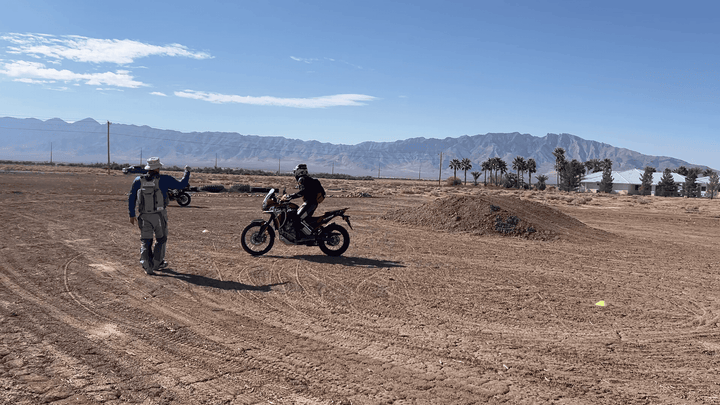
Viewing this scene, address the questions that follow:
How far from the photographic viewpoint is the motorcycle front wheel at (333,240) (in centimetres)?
1107

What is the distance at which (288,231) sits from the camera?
10.8 meters

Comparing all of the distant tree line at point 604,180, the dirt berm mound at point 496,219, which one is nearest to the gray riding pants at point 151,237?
the dirt berm mound at point 496,219

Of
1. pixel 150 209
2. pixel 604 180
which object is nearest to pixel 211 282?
pixel 150 209

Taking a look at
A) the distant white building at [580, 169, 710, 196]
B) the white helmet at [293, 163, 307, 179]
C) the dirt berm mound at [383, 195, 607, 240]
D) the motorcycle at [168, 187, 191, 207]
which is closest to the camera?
the white helmet at [293, 163, 307, 179]

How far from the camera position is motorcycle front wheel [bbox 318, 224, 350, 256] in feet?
36.3

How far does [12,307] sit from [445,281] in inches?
272

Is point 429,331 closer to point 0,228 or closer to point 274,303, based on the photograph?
point 274,303

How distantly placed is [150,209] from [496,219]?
11.4 metres

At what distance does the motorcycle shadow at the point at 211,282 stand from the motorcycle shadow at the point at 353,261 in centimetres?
231

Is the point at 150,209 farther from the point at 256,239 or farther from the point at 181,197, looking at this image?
the point at 181,197

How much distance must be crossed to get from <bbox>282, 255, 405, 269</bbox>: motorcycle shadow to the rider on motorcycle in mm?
632

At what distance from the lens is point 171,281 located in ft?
27.6

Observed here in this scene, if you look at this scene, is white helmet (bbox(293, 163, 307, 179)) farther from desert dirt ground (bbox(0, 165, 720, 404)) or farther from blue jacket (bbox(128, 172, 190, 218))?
blue jacket (bbox(128, 172, 190, 218))

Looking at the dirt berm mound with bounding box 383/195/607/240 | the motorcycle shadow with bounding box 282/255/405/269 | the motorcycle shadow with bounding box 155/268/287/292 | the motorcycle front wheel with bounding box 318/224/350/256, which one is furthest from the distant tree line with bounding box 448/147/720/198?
the motorcycle shadow with bounding box 155/268/287/292
